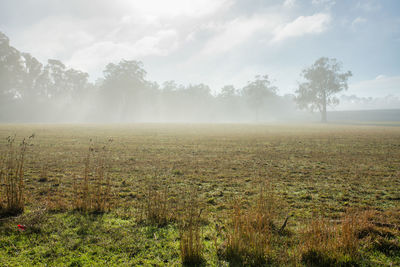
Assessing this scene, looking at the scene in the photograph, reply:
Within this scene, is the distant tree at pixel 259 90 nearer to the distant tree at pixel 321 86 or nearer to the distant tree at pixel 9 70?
the distant tree at pixel 321 86

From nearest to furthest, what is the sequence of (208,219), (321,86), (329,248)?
(329,248) → (208,219) → (321,86)

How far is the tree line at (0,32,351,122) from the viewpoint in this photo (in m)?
77.7

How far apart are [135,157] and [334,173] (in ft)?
29.9

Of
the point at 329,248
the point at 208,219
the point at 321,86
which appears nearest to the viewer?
the point at 329,248

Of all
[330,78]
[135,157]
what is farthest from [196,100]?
[135,157]

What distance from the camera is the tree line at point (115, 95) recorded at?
7769cm

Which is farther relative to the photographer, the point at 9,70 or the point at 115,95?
the point at 115,95

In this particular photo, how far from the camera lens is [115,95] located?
9106cm

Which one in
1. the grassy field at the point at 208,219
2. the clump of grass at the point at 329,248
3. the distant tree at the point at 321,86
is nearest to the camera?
the clump of grass at the point at 329,248

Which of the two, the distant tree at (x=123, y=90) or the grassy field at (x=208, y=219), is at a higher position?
the distant tree at (x=123, y=90)

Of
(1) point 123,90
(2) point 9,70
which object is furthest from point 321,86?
(2) point 9,70

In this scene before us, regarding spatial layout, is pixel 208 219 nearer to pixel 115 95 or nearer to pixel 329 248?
pixel 329 248

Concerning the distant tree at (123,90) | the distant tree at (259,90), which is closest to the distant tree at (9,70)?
→ the distant tree at (123,90)

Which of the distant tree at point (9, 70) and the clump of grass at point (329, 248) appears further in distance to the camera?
the distant tree at point (9, 70)
